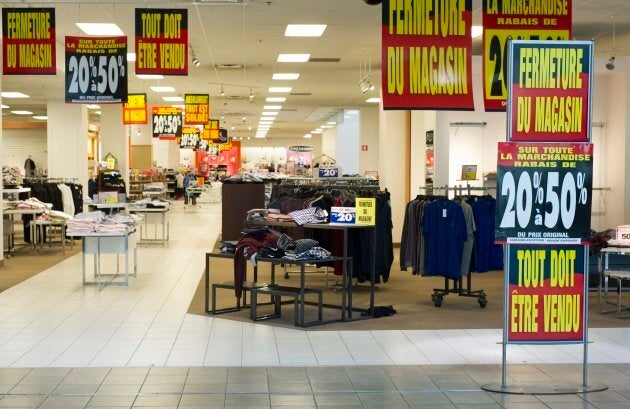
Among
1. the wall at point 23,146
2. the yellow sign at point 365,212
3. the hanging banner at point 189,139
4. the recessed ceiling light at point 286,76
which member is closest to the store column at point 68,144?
the recessed ceiling light at point 286,76

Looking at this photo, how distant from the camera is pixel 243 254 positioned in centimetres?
880

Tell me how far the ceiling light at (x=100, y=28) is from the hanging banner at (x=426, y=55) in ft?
22.8

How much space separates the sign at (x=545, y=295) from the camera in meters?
6.05

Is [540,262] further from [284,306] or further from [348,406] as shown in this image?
[284,306]

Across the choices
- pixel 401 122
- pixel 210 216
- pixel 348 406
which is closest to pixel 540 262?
pixel 348 406

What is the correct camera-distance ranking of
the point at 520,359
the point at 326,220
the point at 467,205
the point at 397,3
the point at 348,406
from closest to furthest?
the point at 348,406 → the point at 520,359 → the point at 397,3 → the point at 326,220 → the point at 467,205

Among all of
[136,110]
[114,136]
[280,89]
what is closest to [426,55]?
[136,110]

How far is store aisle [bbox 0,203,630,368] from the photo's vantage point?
22.7ft

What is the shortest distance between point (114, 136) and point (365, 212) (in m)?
17.9

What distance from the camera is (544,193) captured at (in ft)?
19.7

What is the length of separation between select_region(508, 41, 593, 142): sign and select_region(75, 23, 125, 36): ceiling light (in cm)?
936

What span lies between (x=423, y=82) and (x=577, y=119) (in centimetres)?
253

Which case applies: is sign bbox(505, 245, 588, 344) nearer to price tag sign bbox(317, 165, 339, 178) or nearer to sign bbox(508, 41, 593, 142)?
sign bbox(508, 41, 593, 142)

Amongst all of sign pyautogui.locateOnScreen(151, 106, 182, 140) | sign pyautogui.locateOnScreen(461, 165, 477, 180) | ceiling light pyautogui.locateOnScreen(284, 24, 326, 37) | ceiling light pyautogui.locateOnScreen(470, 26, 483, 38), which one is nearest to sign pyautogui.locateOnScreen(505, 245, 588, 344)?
sign pyautogui.locateOnScreen(461, 165, 477, 180)
